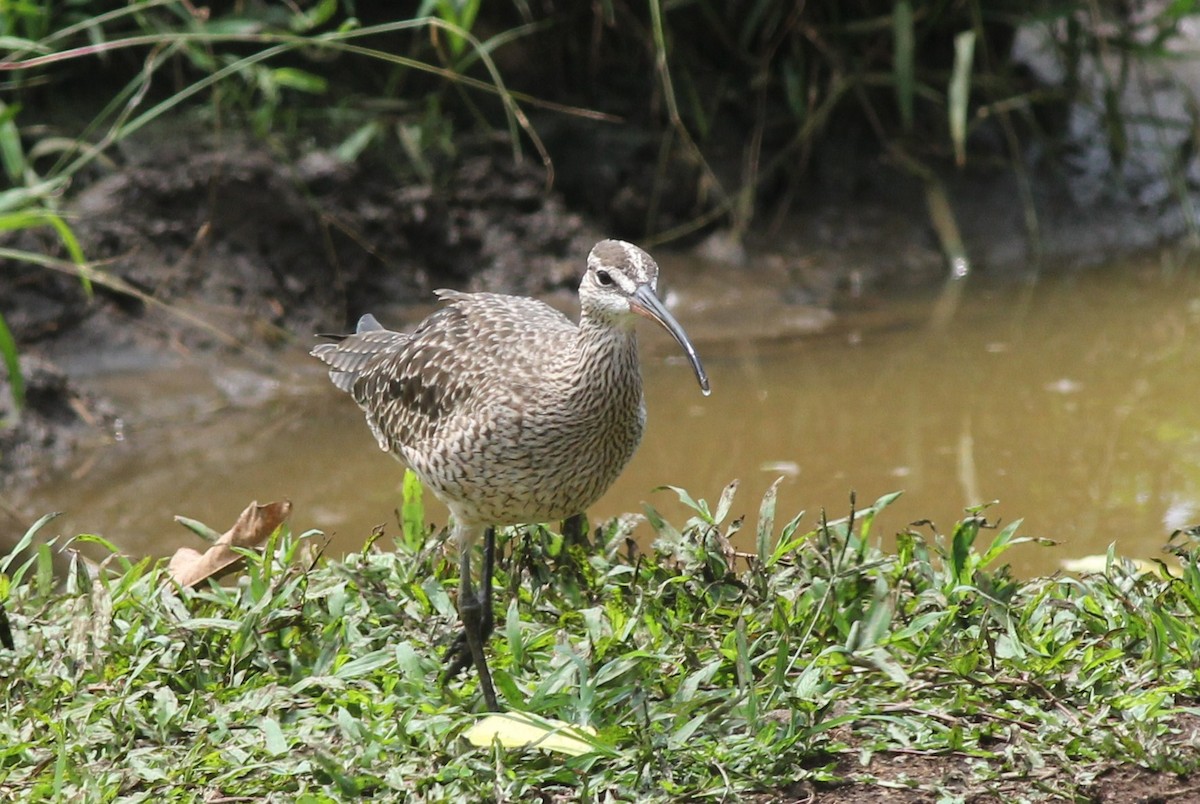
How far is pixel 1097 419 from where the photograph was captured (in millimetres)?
7027

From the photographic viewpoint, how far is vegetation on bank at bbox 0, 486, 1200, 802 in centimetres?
372

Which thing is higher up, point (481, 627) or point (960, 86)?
point (960, 86)

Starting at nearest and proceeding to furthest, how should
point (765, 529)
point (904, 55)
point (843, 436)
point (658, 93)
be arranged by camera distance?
point (765, 529) < point (843, 436) < point (904, 55) < point (658, 93)

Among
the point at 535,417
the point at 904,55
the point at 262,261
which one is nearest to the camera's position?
the point at 535,417

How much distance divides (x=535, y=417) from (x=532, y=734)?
2.86 ft

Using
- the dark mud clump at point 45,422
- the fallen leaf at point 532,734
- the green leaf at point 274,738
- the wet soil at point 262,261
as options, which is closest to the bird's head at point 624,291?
the fallen leaf at point 532,734

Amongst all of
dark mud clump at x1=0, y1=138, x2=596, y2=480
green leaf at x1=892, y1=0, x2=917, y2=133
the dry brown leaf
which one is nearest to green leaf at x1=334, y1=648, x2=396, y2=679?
the dry brown leaf

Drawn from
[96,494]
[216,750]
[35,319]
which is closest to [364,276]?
[35,319]

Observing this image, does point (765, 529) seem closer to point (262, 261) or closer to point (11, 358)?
point (11, 358)

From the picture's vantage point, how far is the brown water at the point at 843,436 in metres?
6.16

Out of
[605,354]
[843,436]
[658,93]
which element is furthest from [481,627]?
[658,93]

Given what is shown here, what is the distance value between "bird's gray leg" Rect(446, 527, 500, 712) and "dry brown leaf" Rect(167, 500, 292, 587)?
81 cm

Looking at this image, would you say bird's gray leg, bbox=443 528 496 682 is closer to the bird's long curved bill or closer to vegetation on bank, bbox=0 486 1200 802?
vegetation on bank, bbox=0 486 1200 802

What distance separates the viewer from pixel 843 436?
695 cm
